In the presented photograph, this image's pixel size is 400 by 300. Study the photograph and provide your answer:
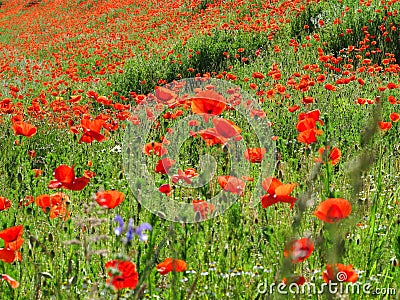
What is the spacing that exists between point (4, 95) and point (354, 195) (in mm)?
8798

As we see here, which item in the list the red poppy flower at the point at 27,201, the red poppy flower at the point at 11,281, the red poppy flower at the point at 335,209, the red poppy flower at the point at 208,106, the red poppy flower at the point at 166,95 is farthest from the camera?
the red poppy flower at the point at 166,95

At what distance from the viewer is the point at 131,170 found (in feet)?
11.0

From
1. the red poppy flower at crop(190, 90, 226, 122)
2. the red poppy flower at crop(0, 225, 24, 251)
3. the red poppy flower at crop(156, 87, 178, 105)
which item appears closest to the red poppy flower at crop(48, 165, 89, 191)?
the red poppy flower at crop(0, 225, 24, 251)

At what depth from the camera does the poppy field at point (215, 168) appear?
1.58 metres

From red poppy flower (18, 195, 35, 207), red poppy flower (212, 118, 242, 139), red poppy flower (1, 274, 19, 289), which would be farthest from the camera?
red poppy flower (18, 195, 35, 207)

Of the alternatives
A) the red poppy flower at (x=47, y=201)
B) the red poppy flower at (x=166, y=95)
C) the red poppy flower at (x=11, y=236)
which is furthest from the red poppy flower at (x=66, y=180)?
the red poppy flower at (x=166, y=95)

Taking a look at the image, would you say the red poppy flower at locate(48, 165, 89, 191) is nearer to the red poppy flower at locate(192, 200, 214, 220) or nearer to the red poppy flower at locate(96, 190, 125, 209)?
the red poppy flower at locate(96, 190, 125, 209)

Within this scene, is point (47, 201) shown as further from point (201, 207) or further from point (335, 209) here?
point (335, 209)

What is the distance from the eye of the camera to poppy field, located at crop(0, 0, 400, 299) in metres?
1.58

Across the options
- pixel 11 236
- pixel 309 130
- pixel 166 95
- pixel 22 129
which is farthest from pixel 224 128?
pixel 22 129

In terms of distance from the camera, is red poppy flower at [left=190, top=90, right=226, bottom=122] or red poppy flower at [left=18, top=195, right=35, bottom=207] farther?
red poppy flower at [left=18, top=195, right=35, bottom=207]

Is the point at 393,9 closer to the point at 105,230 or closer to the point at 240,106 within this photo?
the point at 240,106


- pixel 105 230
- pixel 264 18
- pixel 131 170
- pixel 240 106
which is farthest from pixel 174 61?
pixel 105 230

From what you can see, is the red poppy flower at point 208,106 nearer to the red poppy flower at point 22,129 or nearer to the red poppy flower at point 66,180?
the red poppy flower at point 66,180
